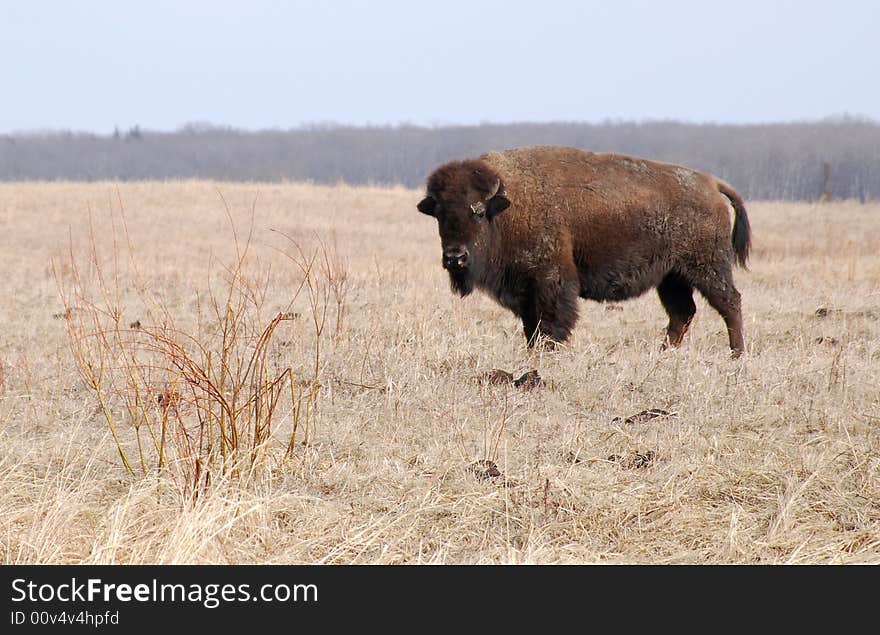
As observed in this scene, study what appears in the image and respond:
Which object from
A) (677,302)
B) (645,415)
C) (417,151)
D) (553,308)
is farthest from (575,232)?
(417,151)

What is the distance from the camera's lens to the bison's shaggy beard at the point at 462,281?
25.5 feet

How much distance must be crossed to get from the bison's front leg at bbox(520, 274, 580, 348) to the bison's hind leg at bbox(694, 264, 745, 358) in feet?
4.72

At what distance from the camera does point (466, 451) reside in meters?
4.83

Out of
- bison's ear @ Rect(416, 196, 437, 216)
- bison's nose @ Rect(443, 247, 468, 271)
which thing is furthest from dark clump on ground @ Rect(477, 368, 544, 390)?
bison's ear @ Rect(416, 196, 437, 216)

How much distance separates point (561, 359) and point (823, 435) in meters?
2.26

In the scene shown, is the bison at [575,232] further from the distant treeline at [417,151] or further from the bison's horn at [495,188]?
the distant treeline at [417,151]

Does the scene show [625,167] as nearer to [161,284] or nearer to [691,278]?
[691,278]

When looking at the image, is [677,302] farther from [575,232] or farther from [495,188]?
[495,188]

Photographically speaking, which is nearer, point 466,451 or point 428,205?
Result: point 466,451

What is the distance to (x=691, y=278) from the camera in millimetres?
8453

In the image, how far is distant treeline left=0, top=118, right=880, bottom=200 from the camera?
204 ft

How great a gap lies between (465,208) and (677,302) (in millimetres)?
2589

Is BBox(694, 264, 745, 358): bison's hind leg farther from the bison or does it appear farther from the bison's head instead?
the bison's head
